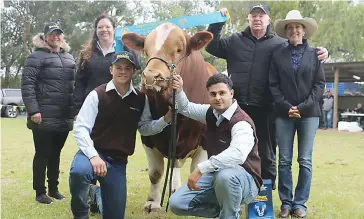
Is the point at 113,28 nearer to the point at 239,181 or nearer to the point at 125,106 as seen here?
the point at 125,106

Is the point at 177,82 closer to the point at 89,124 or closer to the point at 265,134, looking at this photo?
the point at 89,124

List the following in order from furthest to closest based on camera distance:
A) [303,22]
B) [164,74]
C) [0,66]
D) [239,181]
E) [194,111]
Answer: [0,66]
[303,22]
[194,111]
[164,74]
[239,181]

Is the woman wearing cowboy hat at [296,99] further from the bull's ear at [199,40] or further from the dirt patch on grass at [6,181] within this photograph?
the dirt patch on grass at [6,181]

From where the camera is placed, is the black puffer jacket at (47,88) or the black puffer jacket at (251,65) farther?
the black puffer jacket at (47,88)

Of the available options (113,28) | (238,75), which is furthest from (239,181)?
(113,28)

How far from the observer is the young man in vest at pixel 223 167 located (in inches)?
134

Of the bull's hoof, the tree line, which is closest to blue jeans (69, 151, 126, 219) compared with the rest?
the bull's hoof

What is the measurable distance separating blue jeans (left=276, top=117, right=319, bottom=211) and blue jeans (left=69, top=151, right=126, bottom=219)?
1.81 metres

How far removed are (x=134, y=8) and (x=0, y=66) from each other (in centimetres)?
1394

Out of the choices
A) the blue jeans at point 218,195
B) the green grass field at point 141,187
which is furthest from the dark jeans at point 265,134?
the blue jeans at point 218,195

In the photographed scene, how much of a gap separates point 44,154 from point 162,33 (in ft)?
7.37

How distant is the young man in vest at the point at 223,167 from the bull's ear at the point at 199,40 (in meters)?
0.71

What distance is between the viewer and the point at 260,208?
4422 mm

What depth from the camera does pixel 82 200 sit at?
366cm
